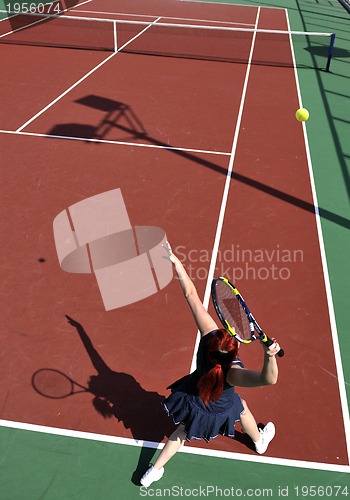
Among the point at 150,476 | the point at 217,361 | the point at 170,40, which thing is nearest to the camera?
the point at 217,361

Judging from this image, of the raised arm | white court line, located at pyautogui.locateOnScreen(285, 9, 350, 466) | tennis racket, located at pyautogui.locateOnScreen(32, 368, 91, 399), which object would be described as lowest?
white court line, located at pyautogui.locateOnScreen(285, 9, 350, 466)

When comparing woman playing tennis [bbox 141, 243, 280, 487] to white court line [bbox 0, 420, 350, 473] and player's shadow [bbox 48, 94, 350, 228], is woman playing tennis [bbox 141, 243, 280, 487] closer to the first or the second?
white court line [bbox 0, 420, 350, 473]

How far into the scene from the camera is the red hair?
3.50 meters

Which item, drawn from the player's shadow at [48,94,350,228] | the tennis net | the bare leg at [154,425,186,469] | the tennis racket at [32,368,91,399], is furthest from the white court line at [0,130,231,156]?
the bare leg at [154,425,186,469]

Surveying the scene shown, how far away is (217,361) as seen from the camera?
355 cm

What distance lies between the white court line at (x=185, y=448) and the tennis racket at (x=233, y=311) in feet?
4.86

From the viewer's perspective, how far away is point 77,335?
6.00 meters

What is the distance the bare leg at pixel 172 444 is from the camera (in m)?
4.24

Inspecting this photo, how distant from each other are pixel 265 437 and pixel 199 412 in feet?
3.67

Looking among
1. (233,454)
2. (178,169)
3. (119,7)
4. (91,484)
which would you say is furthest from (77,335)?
(119,7)

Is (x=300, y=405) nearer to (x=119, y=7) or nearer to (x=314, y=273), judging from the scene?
(x=314, y=273)

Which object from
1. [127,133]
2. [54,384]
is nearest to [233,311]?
[54,384]

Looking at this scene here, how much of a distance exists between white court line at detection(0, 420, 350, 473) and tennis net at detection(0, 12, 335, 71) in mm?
13763

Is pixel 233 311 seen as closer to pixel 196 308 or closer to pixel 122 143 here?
pixel 196 308
